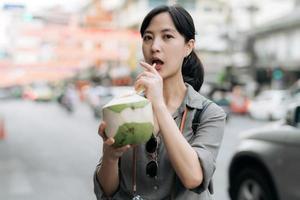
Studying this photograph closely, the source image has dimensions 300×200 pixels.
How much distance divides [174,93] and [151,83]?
250 millimetres

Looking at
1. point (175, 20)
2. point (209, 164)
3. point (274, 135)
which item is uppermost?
point (175, 20)

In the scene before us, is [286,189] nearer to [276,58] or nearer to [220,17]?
[276,58]

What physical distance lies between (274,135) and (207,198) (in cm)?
283

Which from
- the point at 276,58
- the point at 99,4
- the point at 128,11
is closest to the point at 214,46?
the point at 276,58

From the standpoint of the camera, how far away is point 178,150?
167cm

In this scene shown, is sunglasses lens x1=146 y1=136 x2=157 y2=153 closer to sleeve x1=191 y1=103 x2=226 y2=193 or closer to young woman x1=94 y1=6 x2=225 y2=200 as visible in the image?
young woman x1=94 y1=6 x2=225 y2=200

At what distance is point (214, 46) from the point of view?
4650 cm

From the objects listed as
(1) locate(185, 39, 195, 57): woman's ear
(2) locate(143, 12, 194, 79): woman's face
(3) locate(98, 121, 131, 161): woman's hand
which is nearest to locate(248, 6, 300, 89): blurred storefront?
(1) locate(185, 39, 195, 57): woman's ear

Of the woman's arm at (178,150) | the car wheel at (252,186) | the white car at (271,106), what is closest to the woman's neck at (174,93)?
the woman's arm at (178,150)

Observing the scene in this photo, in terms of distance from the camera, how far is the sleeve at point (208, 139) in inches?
68.6

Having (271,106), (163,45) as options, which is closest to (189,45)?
(163,45)

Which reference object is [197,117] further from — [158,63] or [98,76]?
[98,76]

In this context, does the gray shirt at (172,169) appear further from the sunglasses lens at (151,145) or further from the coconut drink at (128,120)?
the coconut drink at (128,120)

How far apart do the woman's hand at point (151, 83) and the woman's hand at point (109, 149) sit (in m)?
0.17
